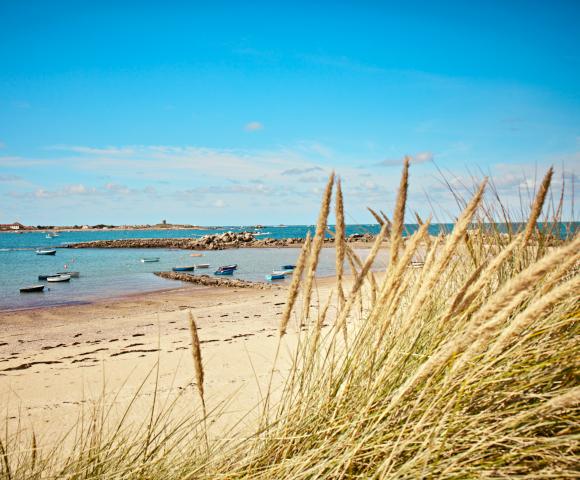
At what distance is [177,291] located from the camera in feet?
66.6

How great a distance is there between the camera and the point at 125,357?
8.37 metres

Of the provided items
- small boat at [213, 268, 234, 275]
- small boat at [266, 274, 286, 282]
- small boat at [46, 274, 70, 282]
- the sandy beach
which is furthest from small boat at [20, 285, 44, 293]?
small boat at [266, 274, 286, 282]

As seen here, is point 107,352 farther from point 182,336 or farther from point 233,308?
point 233,308

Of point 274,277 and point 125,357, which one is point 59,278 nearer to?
point 274,277

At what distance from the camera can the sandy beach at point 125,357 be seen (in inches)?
213

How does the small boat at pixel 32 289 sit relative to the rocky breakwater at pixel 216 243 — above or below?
below

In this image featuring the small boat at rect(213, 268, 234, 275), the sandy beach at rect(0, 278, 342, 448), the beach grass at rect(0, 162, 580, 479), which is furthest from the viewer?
the small boat at rect(213, 268, 234, 275)

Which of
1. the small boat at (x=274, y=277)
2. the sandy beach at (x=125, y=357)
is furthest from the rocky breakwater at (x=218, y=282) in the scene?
the sandy beach at (x=125, y=357)

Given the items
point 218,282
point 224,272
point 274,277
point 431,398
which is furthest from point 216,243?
point 431,398

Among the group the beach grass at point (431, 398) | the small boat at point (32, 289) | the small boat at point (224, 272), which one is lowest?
the small boat at point (32, 289)

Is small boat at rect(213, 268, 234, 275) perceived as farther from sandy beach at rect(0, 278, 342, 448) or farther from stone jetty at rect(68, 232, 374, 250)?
stone jetty at rect(68, 232, 374, 250)

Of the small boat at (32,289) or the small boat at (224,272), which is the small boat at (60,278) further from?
the small boat at (224,272)

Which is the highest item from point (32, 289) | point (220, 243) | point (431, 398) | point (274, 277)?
point (431, 398)

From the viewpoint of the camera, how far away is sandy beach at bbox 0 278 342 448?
541 centimetres
